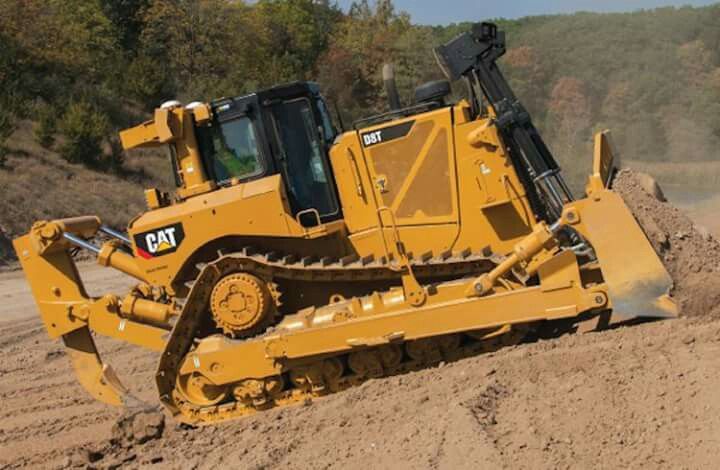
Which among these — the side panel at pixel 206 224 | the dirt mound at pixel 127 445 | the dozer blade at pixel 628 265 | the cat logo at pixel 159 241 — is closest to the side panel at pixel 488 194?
the dozer blade at pixel 628 265

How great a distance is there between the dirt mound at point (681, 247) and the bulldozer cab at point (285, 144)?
2.47 m

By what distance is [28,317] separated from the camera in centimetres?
1416

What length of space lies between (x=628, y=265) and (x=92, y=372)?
485 cm

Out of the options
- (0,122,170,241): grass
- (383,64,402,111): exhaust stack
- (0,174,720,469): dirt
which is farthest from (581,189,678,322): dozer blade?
(0,122,170,241): grass

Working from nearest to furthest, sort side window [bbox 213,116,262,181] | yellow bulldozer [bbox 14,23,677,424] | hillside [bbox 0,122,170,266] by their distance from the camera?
1. yellow bulldozer [bbox 14,23,677,424]
2. side window [bbox 213,116,262,181]
3. hillside [bbox 0,122,170,266]

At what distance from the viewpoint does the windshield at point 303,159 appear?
7.50 m

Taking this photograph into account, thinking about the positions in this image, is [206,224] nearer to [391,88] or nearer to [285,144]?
[285,144]

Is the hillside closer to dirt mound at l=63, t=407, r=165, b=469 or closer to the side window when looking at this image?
dirt mound at l=63, t=407, r=165, b=469

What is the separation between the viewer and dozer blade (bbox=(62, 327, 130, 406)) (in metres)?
7.94

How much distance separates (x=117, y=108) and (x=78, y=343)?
1205 inches

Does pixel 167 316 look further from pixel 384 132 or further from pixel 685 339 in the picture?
pixel 685 339

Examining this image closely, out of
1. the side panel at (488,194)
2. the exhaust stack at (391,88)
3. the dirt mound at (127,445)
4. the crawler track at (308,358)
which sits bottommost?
the dirt mound at (127,445)

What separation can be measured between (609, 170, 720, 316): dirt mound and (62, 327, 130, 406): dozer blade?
469 cm

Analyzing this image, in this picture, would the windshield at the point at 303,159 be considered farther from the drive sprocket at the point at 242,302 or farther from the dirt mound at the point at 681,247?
the dirt mound at the point at 681,247
